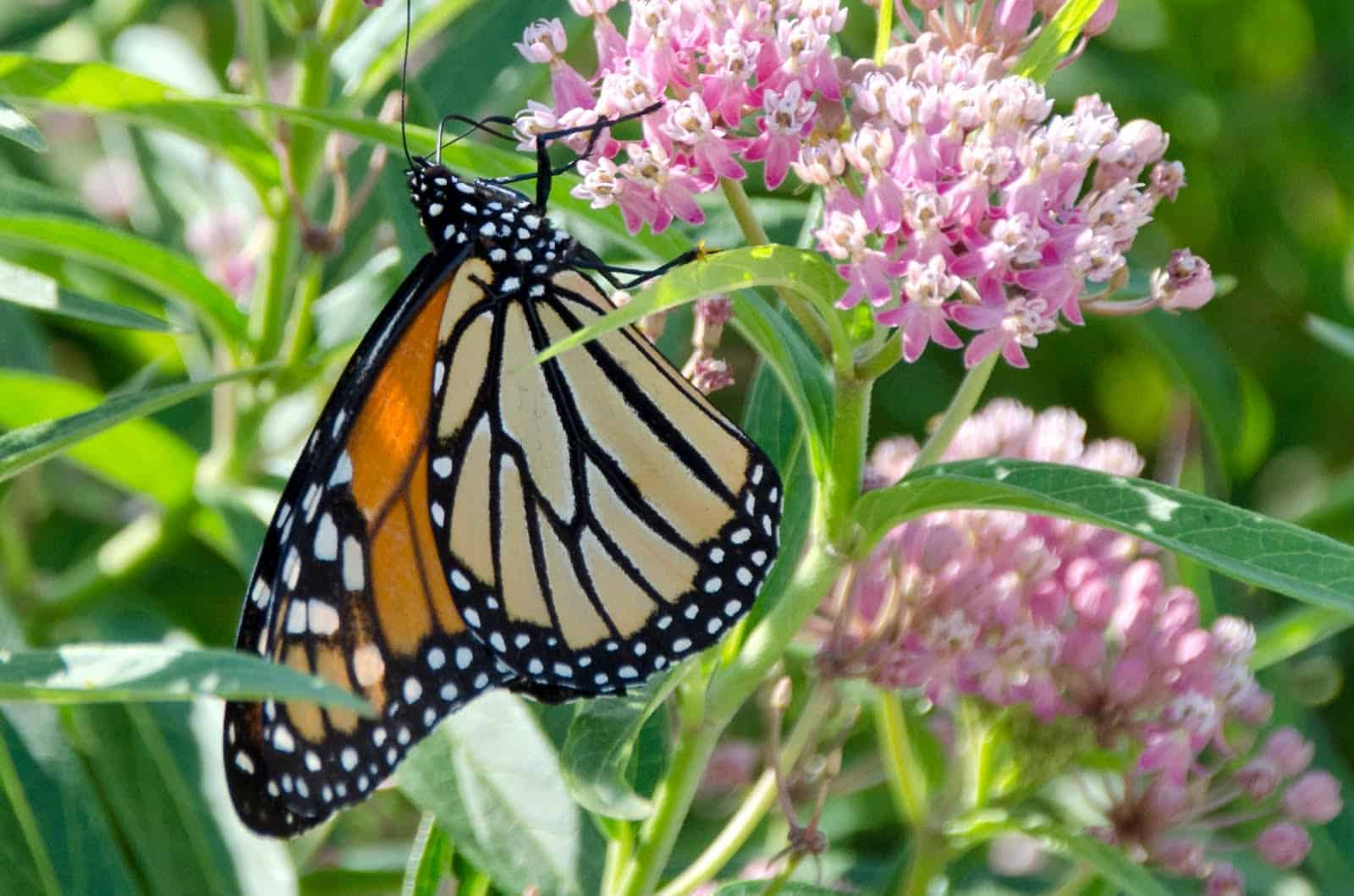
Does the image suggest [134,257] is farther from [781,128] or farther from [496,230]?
[781,128]

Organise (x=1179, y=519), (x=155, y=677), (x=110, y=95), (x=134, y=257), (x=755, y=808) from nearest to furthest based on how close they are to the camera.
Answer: (x=155, y=677)
(x=1179, y=519)
(x=110, y=95)
(x=755, y=808)
(x=134, y=257)

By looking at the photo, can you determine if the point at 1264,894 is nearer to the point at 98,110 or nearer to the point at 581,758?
the point at 581,758

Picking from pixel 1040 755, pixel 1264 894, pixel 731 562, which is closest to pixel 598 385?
pixel 731 562

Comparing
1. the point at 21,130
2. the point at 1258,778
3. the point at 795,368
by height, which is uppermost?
the point at 21,130

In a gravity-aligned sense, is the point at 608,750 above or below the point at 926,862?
above

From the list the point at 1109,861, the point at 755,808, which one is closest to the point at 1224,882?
the point at 1109,861

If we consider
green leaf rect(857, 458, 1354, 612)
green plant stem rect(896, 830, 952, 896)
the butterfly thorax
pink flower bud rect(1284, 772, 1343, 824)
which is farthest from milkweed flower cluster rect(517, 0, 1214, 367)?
pink flower bud rect(1284, 772, 1343, 824)

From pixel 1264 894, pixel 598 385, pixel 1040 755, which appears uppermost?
pixel 598 385
